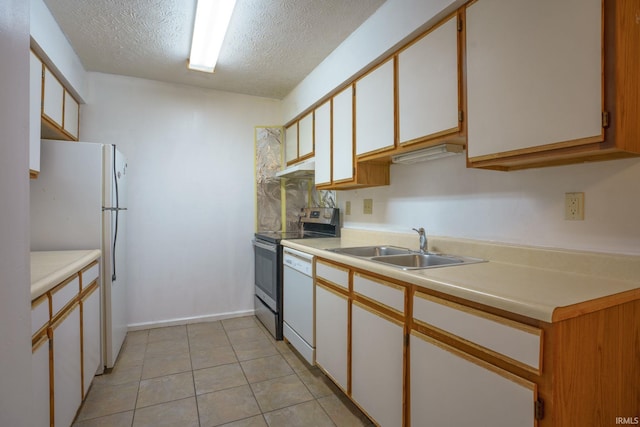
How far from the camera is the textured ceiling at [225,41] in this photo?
82.8 inches

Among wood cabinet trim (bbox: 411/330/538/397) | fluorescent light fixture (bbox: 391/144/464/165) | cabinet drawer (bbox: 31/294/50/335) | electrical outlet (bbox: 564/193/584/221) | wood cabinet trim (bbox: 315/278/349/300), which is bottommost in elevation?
wood cabinet trim (bbox: 411/330/538/397)

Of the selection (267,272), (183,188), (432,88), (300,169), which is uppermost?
Result: (432,88)

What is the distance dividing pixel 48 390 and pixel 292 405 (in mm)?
1216

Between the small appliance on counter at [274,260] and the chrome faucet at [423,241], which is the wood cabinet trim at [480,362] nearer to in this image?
the chrome faucet at [423,241]

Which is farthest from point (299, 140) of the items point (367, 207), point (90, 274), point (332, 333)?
point (90, 274)

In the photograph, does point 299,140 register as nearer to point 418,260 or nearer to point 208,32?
point 208,32

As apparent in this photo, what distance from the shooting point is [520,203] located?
5.32 feet

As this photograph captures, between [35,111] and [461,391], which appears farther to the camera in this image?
[35,111]

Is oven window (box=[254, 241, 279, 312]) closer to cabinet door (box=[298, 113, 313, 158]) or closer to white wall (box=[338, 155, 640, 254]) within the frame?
cabinet door (box=[298, 113, 313, 158])

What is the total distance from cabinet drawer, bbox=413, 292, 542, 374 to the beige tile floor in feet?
3.11

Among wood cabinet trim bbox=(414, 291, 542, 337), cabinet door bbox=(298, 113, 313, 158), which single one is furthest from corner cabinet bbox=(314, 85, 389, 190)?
wood cabinet trim bbox=(414, 291, 542, 337)

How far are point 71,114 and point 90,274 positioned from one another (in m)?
1.53

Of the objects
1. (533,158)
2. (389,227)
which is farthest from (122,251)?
(533,158)

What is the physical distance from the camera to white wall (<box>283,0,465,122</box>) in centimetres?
173
